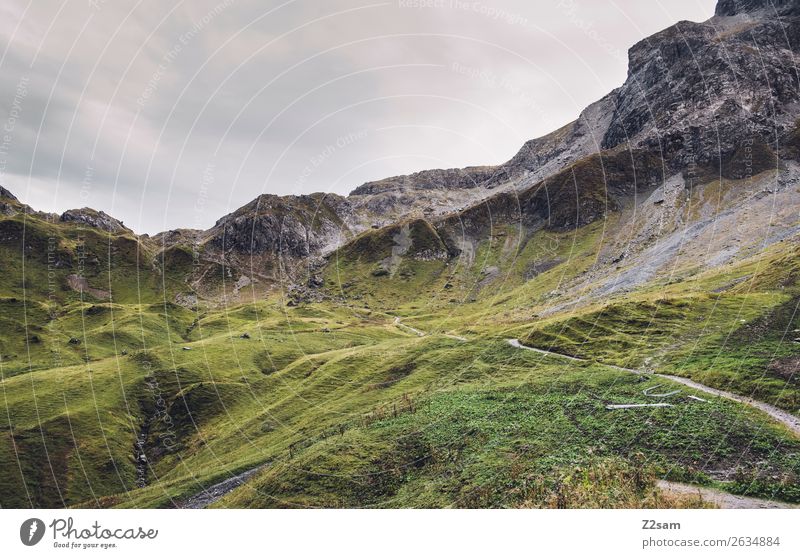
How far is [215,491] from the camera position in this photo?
189ft

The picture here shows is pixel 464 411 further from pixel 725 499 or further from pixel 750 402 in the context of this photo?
pixel 750 402

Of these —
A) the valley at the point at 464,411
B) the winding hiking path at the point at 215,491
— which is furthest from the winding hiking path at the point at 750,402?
the winding hiking path at the point at 215,491

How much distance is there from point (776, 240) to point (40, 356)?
244122 millimetres

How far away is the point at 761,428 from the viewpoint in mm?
31469

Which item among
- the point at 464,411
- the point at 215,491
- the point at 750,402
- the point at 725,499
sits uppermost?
the point at 215,491

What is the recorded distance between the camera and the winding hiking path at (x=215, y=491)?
55.8m

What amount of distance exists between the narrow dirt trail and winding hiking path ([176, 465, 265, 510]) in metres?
49.7

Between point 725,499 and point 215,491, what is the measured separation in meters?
56.7

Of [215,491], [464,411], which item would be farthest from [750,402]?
[215,491]

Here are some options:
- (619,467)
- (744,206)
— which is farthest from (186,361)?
(744,206)

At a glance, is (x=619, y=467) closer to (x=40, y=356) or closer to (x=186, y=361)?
(x=186, y=361)
